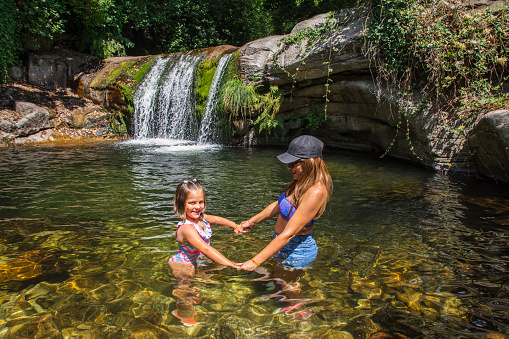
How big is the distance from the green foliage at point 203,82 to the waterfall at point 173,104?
9.5 inches

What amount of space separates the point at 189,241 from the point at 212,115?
10.2 m

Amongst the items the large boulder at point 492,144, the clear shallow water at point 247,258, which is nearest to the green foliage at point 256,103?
the clear shallow water at point 247,258

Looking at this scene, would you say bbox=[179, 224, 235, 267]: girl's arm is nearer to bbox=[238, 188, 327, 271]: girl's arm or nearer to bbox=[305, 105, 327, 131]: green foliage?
bbox=[238, 188, 327, 271]: girl's arm

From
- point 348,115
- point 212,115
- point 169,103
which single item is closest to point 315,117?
point 348,115

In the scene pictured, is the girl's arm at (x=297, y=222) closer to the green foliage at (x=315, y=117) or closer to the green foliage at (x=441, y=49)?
the green foliage at (x=441, y=49)

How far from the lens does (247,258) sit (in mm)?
4043

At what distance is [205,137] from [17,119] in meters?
6.78

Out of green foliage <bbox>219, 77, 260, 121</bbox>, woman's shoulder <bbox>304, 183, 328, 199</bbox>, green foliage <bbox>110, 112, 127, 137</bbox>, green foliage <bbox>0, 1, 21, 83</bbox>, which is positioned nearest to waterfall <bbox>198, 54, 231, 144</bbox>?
green foliage <bbox>219, 77, 260, 121</bbox>

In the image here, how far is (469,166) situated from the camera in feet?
26.2

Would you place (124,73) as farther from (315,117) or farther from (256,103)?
(315,117)

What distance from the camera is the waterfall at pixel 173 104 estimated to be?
1335 cm

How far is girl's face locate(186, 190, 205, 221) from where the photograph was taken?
3.35 m

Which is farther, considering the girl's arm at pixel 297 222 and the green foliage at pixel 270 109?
the green foliage at pixel 270 109

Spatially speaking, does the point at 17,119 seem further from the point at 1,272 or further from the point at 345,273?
the point at 345,273
